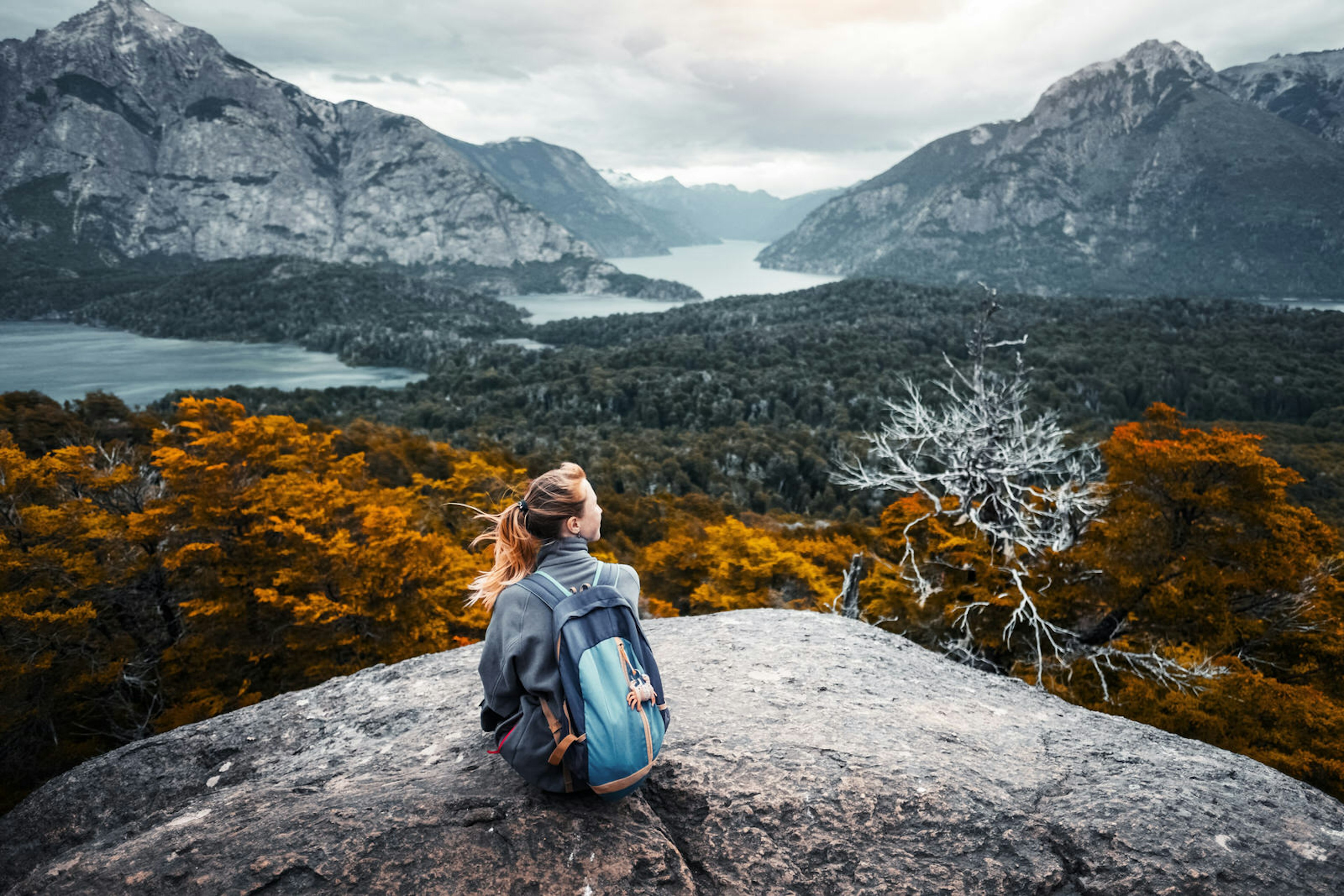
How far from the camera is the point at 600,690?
3.45 metres

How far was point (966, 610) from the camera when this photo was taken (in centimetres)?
1445

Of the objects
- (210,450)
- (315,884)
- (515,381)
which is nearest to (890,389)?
(515,381)

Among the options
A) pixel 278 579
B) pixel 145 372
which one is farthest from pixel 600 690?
pixel 145 372

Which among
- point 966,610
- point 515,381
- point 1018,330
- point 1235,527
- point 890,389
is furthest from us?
point 1018,330

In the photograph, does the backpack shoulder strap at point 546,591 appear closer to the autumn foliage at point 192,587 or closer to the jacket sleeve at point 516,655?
the jacket sleeve at point 516,655

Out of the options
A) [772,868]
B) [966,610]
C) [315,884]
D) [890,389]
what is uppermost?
[315,884]

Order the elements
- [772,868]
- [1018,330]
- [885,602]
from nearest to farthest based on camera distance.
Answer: [772,868] < [885,602] < [1018,330]

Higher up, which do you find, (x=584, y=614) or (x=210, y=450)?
(x=584, y=614)

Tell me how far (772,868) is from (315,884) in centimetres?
253

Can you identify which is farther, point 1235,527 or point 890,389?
point 890,389

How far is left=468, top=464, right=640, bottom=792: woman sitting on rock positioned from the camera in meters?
3.54

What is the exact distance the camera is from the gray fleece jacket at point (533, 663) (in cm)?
354

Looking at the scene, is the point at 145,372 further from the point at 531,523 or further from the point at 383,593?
the point at 531,523

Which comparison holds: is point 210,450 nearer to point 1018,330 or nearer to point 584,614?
point 584,614
